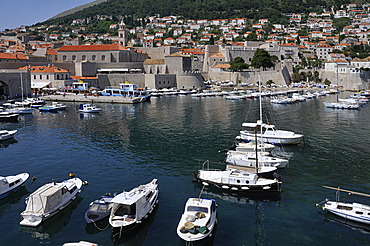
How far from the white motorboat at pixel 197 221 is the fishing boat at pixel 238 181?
104 inches

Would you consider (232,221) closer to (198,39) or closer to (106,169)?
(106,169)

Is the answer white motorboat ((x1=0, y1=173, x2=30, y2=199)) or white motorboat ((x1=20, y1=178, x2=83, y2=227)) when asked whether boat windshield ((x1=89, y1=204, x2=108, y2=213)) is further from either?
white motorboat ((x1=0, y1=173, x2=30, y2=199))

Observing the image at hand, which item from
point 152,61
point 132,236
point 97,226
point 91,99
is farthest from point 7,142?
point 152,61

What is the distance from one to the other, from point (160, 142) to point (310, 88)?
47.6m

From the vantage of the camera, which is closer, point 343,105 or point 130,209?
point 130,209

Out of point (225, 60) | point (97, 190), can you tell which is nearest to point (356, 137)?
point (97, 190)

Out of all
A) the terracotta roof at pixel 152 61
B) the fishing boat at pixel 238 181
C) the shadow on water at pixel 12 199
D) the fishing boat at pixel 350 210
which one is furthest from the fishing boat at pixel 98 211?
the terracotta roof at pixel 152 61

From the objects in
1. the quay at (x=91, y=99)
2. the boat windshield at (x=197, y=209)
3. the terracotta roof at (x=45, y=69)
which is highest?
the terracotta roof at (x=45, y=69)

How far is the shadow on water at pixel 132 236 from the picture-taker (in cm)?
994

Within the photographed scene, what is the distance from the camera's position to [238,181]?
13.5 metres

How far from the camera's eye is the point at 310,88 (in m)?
61.8

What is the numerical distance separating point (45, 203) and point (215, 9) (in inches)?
5849

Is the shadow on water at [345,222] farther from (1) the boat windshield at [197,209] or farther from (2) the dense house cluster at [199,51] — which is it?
(2) the dense house cluster at [199,51]

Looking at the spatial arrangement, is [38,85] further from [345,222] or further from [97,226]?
[345,222]
